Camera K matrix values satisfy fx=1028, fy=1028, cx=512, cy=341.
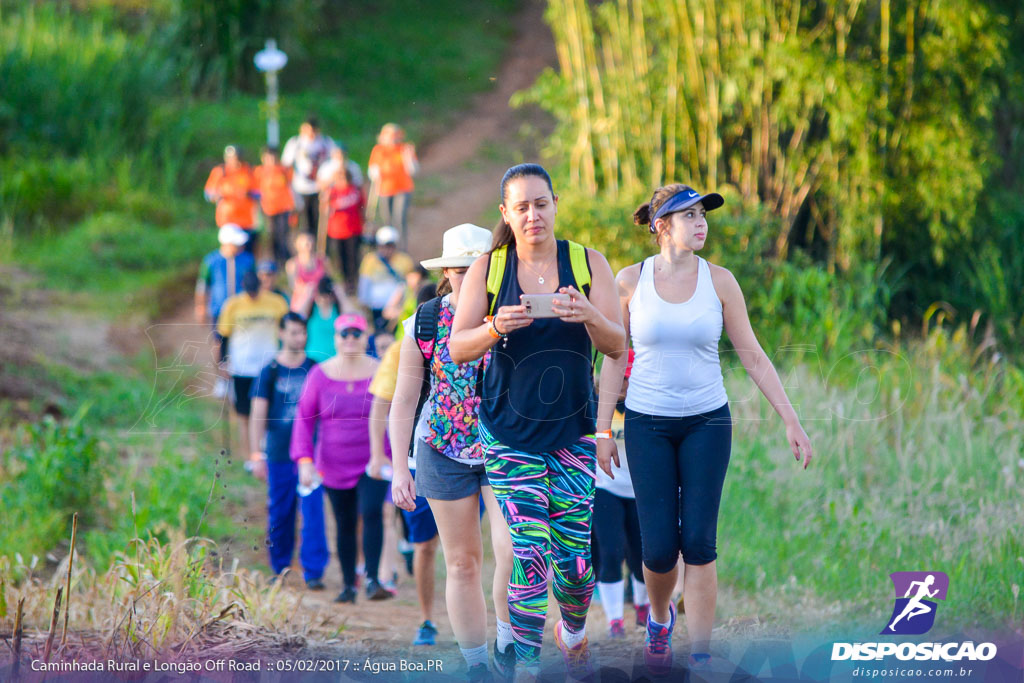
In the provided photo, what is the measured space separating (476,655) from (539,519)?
0.63 m

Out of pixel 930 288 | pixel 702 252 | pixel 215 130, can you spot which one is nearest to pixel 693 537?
pixel 702 252

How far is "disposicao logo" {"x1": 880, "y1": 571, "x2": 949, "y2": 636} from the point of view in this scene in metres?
Result: 3.98

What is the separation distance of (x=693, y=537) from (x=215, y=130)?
666 inches

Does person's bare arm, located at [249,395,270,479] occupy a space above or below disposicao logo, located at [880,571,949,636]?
above

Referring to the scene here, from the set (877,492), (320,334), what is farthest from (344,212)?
(877,492)

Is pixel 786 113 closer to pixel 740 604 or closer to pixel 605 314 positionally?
pixel 740 604

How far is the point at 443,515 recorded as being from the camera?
3.54 metres

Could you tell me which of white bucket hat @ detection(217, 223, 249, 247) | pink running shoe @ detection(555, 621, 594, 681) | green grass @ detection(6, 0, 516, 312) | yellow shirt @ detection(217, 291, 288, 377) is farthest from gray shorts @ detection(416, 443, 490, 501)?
green grass @ detection(6, 0, 516, 312)

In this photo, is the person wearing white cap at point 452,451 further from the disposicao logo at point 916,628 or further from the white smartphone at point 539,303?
the disposicao logo at point 916,628

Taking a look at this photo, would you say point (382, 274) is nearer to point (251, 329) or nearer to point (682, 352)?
point (251, 329)

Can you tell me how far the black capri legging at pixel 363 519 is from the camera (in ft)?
17.9

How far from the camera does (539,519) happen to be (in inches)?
131

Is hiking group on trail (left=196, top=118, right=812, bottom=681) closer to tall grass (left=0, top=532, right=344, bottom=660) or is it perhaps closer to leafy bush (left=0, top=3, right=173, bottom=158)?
tall grass (left=0, top=532, right=344, bottom=660)

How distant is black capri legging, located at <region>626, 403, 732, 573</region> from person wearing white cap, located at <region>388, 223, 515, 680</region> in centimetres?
52
